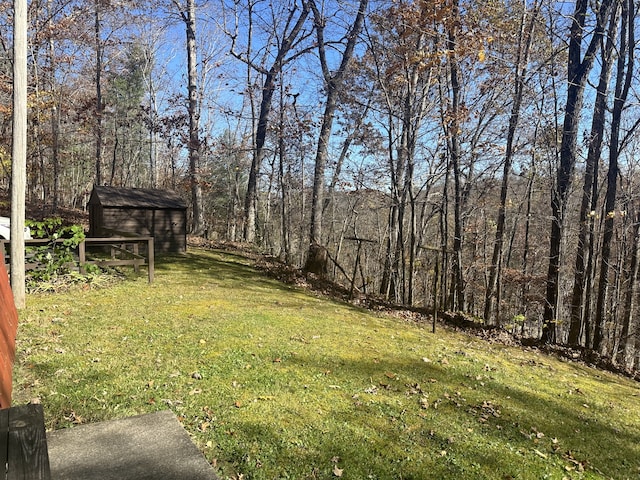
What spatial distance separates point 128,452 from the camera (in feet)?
9.94

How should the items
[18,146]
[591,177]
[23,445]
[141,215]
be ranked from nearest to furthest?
1. [23,445]
2. [18,146]
3. [591,177]
4. [141,215]

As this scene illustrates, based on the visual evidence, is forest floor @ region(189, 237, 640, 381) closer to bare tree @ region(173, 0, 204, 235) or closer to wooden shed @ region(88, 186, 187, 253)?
wooden shed @ region(88, 186, 187, 253)

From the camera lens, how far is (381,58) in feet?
47.4

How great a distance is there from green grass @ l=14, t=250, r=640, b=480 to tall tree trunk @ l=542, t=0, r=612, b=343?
3591 millimetres

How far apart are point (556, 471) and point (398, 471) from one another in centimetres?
156

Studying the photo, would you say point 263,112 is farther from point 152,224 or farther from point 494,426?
A: point 494,426

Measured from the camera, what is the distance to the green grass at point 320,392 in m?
3.64

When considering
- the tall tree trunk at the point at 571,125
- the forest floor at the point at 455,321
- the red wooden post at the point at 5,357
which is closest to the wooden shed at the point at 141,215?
the forest floor at the point at 455,321

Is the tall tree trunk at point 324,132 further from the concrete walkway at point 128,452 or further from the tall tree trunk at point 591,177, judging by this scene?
the concrete walkway at point 128,452

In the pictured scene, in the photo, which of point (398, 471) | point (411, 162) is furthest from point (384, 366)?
point (411, 162)

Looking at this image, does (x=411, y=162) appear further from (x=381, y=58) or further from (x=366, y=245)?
(x=366, y=245)

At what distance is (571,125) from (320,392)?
9908 mm

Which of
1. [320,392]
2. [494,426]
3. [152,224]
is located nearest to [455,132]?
[494,426]

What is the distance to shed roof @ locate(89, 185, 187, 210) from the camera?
13.4m
